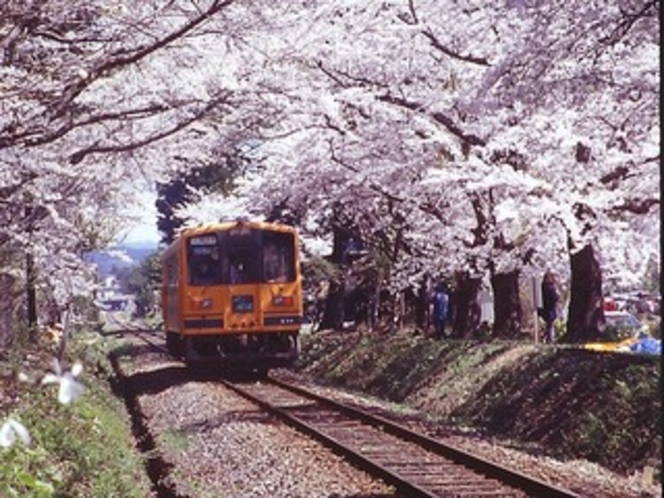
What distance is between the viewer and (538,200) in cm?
1463

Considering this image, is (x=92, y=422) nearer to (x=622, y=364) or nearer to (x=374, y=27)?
(x=622, y=364)

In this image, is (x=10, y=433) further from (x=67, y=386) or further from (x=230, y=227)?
(x=230, y=227)

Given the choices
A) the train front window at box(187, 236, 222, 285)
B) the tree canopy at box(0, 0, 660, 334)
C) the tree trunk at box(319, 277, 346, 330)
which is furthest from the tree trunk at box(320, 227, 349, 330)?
the train front window at box(187, 236, 222, 285)

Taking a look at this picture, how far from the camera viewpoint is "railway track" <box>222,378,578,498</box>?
30.1 ft

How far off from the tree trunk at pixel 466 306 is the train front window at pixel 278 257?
304 centimetres

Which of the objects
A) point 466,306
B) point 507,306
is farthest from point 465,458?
point 466,306

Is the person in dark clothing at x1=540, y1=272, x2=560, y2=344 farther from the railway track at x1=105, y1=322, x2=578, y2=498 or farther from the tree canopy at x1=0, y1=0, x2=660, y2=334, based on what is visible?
the railway track at x1=105, y1=322, x2=578, y2=498

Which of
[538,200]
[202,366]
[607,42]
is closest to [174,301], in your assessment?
[202,366]

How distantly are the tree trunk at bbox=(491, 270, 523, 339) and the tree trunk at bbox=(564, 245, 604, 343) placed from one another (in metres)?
2.35

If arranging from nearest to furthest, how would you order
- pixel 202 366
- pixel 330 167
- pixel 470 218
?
pixel 330 167
pixel 470 218
pixel 202 366

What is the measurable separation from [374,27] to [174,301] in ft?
25.9

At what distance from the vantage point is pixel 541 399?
1314 cm

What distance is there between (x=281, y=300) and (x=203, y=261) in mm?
1466

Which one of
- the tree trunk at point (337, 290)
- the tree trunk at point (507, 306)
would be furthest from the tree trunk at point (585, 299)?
the tree trunk at point (337, 290)
